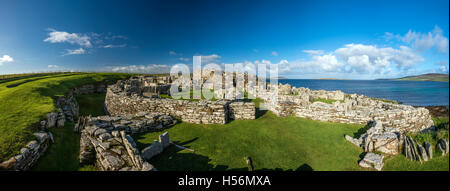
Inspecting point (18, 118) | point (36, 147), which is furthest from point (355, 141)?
point (18, 118)

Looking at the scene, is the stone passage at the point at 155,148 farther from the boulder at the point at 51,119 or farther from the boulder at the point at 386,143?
the boulder at the point at 386,143

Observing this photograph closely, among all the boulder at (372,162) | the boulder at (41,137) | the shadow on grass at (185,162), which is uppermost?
the boulder at (41,137)

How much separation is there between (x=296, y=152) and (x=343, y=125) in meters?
4.98

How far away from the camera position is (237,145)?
23.0 feet

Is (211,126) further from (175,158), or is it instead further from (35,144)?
(35,144)

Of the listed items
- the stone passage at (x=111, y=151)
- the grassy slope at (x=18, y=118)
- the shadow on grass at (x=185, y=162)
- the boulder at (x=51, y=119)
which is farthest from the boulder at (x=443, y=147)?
the boulder at (x=51, y=119)

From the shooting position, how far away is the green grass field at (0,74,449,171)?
539cm

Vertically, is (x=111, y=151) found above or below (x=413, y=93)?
above

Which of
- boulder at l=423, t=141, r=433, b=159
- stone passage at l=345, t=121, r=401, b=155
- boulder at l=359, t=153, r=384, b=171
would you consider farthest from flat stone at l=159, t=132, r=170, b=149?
boulder at l=423, t=141, r=433, b=159

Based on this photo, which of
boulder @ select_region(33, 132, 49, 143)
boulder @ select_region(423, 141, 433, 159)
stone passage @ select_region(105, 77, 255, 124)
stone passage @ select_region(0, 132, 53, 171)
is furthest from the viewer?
stone passage @ select_region(105, 77, 255, 124)

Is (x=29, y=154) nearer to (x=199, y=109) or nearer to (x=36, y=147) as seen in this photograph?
(x=36, y=147)

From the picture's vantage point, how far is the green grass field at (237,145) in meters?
5.39

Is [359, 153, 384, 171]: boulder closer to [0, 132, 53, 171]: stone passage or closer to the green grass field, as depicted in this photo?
the green grass field

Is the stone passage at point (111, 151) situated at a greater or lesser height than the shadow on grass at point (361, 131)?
greater
